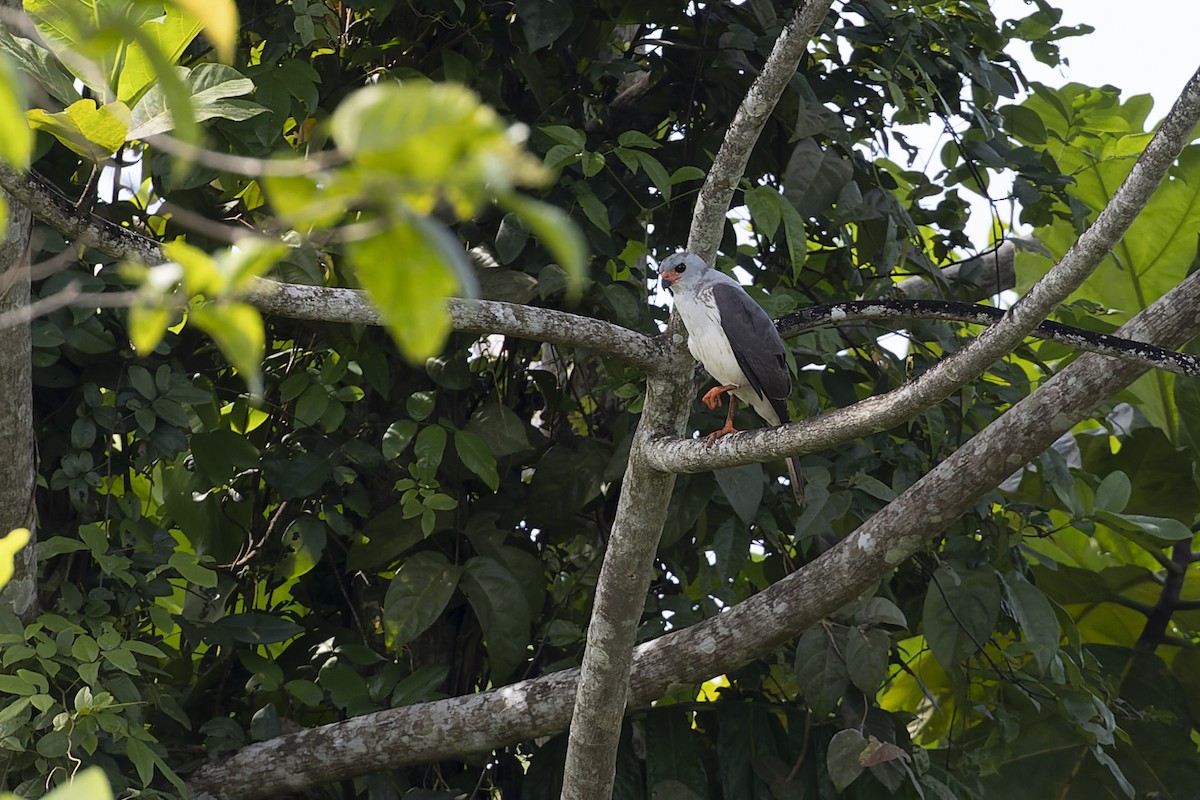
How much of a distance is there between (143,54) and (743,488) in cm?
160

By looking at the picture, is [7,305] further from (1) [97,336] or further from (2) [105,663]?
(2) [105,663]

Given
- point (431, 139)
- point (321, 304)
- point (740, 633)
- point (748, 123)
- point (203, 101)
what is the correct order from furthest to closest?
point (740, 633) → point (748, 123) → point (321, 304) → point (203, 101) → point (431, 139)

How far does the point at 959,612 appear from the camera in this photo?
289cm

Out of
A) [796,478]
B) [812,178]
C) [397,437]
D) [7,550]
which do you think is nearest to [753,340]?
[796,478]

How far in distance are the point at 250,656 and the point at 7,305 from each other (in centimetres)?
113

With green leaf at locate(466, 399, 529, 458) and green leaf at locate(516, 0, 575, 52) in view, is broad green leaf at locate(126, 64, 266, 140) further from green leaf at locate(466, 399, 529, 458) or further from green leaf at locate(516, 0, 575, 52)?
green leaf at locate(466, 399, 529, 458)

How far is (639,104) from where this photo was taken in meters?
3.34

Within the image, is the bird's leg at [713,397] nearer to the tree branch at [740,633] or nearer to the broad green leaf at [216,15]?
the tree branch at [740,633]

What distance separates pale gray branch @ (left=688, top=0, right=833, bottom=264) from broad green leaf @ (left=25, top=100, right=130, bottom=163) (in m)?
1.09

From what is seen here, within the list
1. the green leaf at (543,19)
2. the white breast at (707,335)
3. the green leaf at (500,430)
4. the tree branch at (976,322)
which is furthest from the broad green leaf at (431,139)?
the green leaf at (500,430)

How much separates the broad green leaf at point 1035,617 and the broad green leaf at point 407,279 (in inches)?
104

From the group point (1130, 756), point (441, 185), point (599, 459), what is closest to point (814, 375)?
point (599, 459)

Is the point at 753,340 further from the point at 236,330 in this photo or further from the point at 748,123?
the point at 236,330

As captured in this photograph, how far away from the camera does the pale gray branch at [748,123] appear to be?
7.05ft
